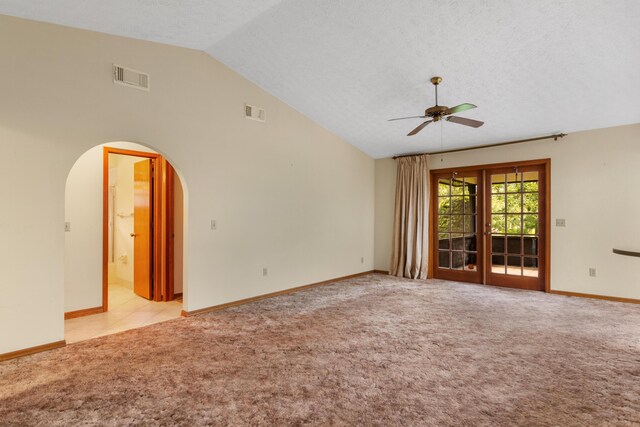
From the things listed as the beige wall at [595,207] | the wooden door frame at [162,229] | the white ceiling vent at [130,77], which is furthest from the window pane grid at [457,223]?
the white ceiling vent at [130,77]

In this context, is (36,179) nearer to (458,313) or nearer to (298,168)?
(298,168)

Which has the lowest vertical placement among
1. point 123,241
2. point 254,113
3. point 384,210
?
point 123,241

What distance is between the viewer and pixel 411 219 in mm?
6535

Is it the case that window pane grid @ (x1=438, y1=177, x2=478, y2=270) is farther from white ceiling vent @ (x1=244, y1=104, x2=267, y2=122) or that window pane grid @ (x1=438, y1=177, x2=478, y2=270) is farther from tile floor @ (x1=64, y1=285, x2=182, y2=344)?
tile floor @ (x1=64, y1=285, x2=182, y2=344)

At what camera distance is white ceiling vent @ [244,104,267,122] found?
15.6ft

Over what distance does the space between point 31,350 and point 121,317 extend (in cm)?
111

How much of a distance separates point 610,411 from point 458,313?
6.92 ft

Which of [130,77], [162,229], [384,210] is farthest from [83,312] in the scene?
[384,210]

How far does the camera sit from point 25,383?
2.47m

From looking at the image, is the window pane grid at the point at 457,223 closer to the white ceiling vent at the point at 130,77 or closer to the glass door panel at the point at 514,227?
the glass door panel at the point at 514,227

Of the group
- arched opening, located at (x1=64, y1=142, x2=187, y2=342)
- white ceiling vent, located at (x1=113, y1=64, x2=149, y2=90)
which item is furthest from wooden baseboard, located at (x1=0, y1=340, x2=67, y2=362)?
white ceiling vent, located at (x1=113, y1=64, x2=149, y2=90)

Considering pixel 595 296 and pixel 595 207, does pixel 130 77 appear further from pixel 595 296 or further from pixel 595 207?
pixel 595 296

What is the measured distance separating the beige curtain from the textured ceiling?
1476 millimetres

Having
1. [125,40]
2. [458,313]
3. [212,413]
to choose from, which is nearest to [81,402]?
[212,413]
